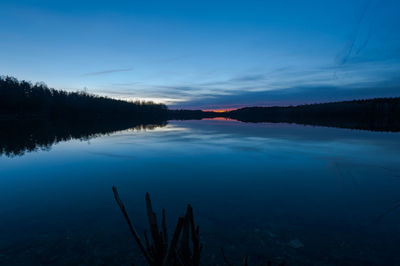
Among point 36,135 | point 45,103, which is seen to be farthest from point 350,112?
point 45,103

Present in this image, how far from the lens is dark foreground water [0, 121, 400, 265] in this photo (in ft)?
20.3

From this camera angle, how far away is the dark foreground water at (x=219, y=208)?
619 cm

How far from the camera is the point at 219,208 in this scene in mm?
9070

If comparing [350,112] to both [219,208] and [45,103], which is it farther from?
[45,103]

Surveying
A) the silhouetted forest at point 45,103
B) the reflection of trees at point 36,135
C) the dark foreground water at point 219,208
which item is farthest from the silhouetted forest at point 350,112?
the silhouetted forest at point 45,103

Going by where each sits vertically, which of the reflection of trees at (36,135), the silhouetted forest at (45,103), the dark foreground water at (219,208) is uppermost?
the silhouetted forest at (45,103)

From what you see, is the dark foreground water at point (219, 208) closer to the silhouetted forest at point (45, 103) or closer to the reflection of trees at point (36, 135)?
the reflection of trees at point (36, 135)

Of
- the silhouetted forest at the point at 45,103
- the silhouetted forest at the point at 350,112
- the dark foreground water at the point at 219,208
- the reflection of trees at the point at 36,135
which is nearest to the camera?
the dark foreground water at the point at 219,208

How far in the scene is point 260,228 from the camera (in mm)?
7453

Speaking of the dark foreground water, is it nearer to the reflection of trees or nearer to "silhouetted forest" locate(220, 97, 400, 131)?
the reflection of trees

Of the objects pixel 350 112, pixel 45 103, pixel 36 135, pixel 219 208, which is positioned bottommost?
pixel 219 208

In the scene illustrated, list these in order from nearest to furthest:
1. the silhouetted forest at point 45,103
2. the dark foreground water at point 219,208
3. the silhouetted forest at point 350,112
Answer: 1. the dark foreground water at point 219,208
2. the silhouetted forest at point 45,103
3. the silhouetted forest at point 350,112

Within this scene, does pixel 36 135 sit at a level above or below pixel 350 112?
below

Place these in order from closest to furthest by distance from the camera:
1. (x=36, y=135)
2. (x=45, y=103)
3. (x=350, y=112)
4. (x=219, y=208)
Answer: (x=219, y=208)
(x=36, y=135)
(x=45, y=103)
(x=350, y=112)
